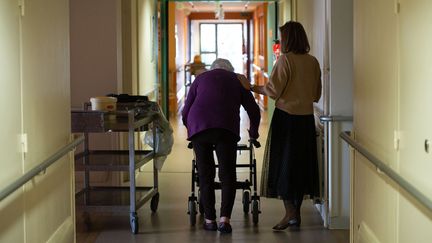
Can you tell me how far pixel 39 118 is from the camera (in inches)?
152

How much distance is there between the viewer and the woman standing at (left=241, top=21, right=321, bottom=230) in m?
5.77

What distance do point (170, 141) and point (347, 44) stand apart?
185 cm

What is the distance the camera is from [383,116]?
150 inches

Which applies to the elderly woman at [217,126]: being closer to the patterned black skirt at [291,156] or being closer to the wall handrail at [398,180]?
the patterned black skirt at [291,156]

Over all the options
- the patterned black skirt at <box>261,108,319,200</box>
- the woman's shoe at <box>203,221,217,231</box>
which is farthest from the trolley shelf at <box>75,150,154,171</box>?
the patterned black skirt at <box>261,108,319,200</box>

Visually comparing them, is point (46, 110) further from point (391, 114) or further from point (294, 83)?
point (294, 83)

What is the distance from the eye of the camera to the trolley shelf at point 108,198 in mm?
5967

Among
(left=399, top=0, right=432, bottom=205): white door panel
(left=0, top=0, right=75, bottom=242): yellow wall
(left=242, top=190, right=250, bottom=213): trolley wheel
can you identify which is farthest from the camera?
(left=242, top=190, right=250, bottom=213): trolley wheel

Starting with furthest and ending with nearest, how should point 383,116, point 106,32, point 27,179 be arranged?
point 106,32, point 383,116, point 27,179

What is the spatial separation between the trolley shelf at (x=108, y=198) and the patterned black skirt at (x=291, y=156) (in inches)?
44.2

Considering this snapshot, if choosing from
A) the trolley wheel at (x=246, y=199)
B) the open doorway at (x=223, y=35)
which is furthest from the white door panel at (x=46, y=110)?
the open doorway at (x=223, y=35)

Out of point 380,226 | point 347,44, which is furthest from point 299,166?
point 380,226

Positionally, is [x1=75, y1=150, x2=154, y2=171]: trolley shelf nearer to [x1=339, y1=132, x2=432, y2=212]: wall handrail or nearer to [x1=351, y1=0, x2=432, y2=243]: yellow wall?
[x1=351, y1=0, x2=432, y2=243]: yellow wall

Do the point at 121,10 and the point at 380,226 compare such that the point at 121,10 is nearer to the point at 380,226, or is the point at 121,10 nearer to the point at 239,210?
the point at 239,210
